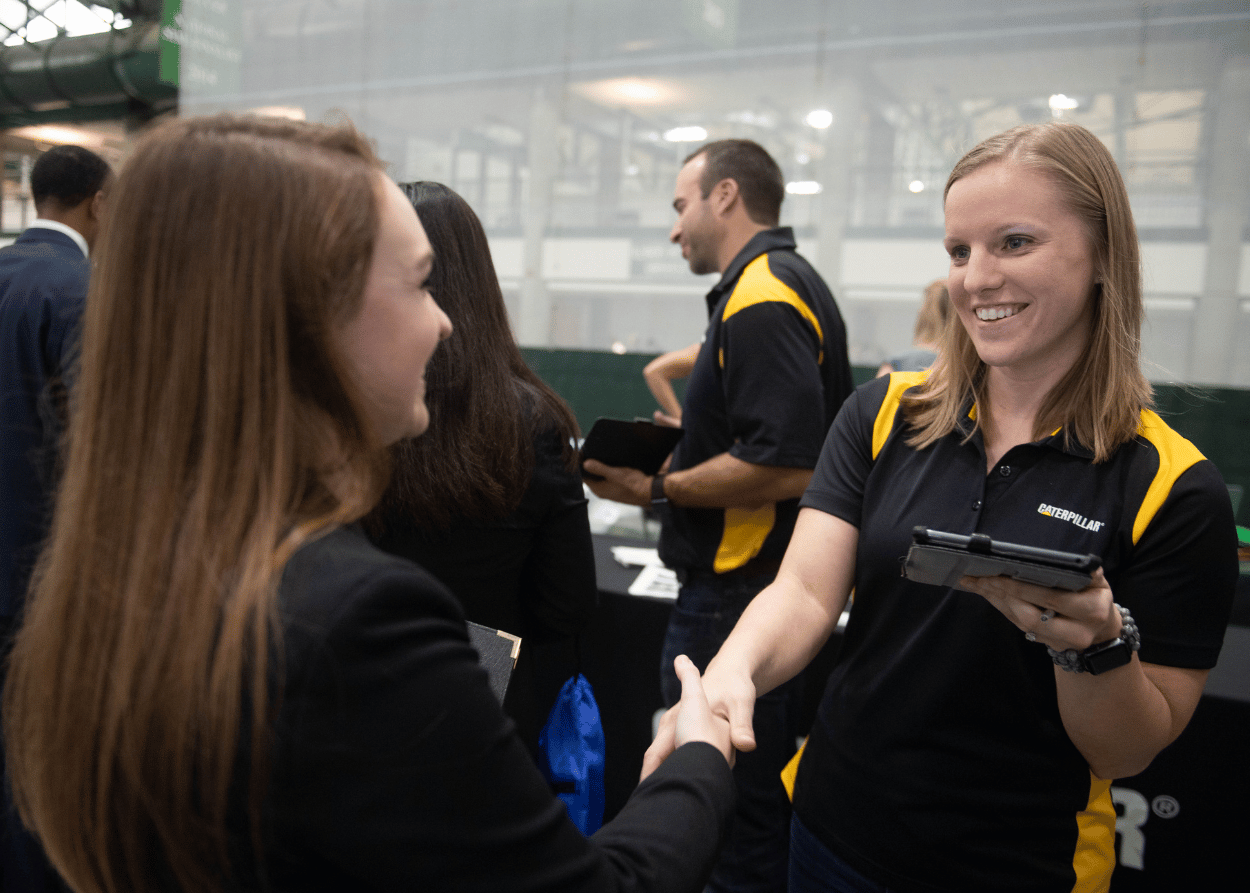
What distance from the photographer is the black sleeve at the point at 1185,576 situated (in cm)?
108

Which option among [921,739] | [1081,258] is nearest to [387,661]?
[921,739]

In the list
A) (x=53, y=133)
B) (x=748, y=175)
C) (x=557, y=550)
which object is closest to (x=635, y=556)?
(x=748, y=175)

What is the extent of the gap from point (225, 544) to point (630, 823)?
436 mm

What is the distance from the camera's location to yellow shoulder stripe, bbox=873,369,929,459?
135 cm

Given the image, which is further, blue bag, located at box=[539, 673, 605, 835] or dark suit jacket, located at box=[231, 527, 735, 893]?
blue bag, located at box=[539, 673, 605, 835]

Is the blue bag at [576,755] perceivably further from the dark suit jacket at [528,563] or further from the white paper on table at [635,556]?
the white paper on table at [635,556]

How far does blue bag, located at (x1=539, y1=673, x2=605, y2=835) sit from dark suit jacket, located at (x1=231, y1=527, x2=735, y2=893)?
3.18 feet

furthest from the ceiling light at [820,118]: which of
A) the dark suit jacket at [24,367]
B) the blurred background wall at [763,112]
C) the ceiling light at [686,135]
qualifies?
the dark suit jacket at [24,367]

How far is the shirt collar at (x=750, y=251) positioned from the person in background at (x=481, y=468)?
91cm

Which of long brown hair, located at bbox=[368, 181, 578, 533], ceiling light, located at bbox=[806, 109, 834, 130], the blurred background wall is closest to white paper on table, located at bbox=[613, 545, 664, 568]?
long brown hair, located at bbox=[368, 181, 578, 533]

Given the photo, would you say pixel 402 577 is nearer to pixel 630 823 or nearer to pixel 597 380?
pixel 630 823

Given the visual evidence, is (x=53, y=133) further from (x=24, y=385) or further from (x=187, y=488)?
(x=187, y=488)

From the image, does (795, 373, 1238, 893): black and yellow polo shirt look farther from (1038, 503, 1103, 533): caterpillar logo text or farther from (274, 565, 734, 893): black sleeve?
(274, 565, 734, 893): black sleeve

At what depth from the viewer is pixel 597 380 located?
18.2ft
